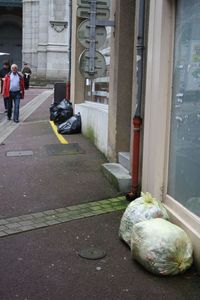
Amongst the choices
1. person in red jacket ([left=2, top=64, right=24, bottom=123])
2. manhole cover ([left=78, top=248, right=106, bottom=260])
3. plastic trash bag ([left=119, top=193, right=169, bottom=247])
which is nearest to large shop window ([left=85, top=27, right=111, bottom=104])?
person in red jacket ([left=2, top=64, right=24, bottom=123])

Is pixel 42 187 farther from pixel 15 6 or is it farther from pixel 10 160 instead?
pixel 15 6

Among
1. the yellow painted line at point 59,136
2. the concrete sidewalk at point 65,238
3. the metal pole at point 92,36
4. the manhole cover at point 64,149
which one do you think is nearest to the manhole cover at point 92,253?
the concrete sidewalk at point 65,238

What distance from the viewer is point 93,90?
1179 cm

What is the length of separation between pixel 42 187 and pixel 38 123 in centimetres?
770

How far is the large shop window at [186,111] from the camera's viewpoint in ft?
14.7

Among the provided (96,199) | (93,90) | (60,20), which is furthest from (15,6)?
(96,199)

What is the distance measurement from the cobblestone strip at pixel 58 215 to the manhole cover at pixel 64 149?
10.9 ft

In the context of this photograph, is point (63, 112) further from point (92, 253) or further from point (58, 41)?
point (58, 41)

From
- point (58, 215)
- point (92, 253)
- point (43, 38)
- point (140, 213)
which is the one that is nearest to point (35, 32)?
point (43, 38)

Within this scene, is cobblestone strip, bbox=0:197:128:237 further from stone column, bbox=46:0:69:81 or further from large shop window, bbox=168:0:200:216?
stone column, bbox=46:0:69:81

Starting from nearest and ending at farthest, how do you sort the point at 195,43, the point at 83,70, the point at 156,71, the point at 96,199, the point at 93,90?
the point at 195,43
the point at 156,71
the point at 96,199
the point at 83,70
the point at 93,90

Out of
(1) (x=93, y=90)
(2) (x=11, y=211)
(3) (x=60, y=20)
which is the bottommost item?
(2) (x=11, y=211)

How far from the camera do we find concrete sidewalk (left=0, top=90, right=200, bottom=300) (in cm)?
390

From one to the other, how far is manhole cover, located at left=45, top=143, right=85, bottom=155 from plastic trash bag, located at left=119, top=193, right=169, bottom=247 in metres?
4.75
